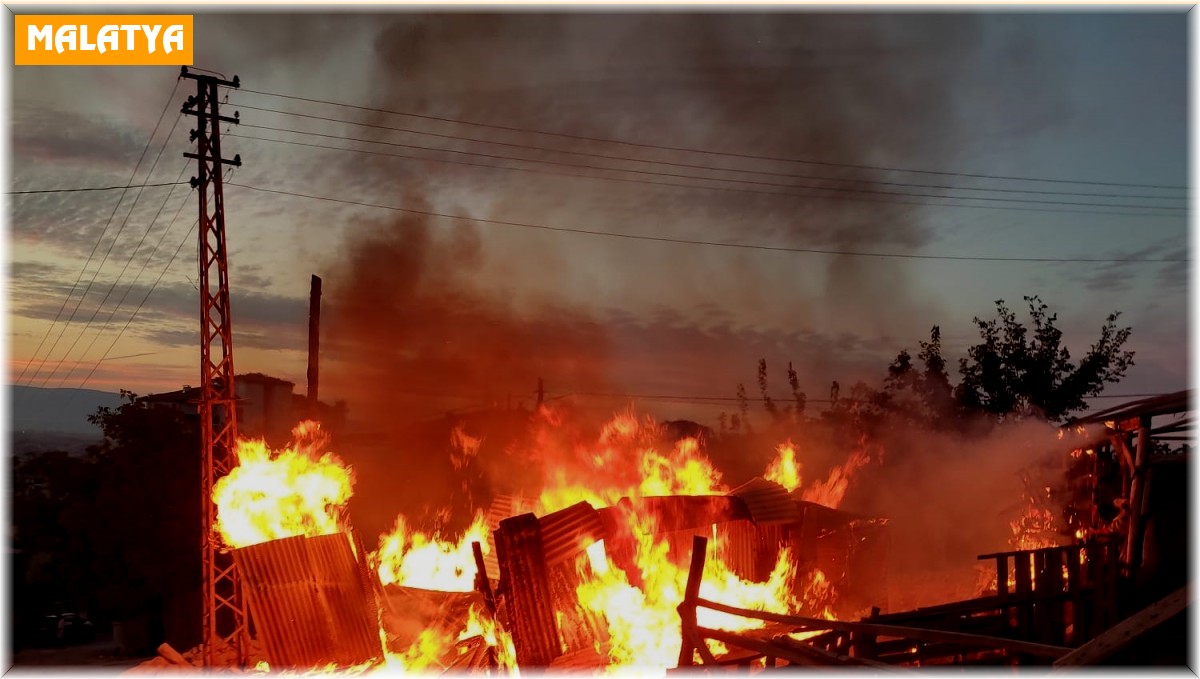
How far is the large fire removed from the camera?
13.5m

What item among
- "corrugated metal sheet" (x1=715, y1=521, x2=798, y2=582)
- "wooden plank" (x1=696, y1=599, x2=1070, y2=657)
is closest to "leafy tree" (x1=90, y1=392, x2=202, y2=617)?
"corrugated metal sheet" (x1=715, y1=521, x2=798, y2=582)

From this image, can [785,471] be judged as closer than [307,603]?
No

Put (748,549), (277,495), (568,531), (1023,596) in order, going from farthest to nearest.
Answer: (748,549) < (277,495) < (568,531) < (1023,596)

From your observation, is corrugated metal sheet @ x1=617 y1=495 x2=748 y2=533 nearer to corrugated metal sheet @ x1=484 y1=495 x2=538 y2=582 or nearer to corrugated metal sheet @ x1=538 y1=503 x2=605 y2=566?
corrugated metal sheet @ x1=538 y1=503 x2=605 y2=566

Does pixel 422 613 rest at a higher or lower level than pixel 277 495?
lower

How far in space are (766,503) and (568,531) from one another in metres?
5.19

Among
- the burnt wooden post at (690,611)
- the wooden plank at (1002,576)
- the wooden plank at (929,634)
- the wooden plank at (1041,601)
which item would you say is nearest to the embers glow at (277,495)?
the burnt wooden post at (690,611)

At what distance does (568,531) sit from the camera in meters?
12.9

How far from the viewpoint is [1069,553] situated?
34.6ft

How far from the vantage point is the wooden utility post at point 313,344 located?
24.0m

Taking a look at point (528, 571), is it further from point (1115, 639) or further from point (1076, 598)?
point (1115, 639)

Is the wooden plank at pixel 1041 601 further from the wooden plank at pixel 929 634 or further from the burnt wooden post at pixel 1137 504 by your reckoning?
the wooden plank at pixel 929 634

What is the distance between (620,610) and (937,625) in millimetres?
5510

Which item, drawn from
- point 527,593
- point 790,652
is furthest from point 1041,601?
point 527,593
